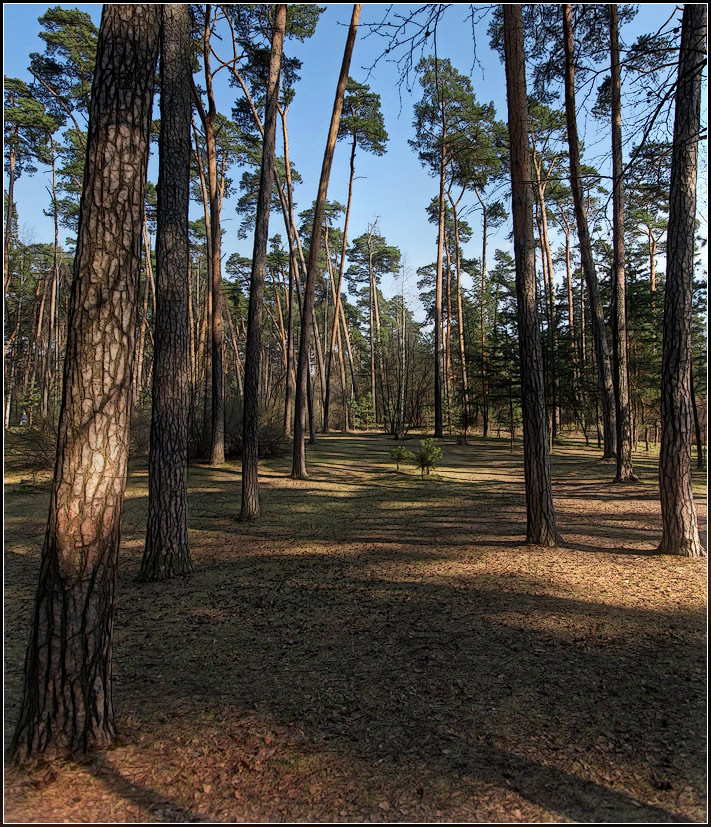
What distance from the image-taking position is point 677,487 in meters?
5.47

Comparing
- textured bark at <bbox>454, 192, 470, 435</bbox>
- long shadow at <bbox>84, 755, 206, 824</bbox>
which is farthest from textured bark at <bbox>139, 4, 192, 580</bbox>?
textured bark at <bbox>454, 192, 470, 435</bbox>

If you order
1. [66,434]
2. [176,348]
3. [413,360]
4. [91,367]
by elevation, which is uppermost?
[413,360]

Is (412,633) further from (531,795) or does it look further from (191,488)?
(191,488)

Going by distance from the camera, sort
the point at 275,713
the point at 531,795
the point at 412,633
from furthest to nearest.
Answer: the point at 412,633 → the point at 275,713 → the point at 531,795

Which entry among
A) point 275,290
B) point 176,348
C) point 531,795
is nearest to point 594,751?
point 531,795

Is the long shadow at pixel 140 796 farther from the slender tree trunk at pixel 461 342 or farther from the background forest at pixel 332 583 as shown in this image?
the slender tree trunk at pixel 461 342

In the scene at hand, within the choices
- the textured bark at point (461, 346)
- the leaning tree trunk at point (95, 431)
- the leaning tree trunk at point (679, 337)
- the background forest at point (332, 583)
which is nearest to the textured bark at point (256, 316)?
the background forest at point (332, 583)

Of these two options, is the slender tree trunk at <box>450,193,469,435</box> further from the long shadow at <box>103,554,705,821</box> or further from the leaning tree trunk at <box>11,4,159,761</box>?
the leaning tree trunk at <box>11,4,159,761</box>

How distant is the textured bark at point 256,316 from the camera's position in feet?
26.8

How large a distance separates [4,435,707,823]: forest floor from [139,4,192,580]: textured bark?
0.53 m

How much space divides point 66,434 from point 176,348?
10.9 ft

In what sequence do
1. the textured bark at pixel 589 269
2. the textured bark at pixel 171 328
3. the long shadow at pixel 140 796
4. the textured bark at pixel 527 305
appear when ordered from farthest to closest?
the textured bark at pixel 589 269 → the textured bark at pixel 527 305 → the textured bark at pixel 171 328 → the long shadow at pixel 140 796

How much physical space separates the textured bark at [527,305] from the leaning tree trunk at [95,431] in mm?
4739

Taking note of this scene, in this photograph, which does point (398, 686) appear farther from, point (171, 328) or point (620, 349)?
point (620, 349)
